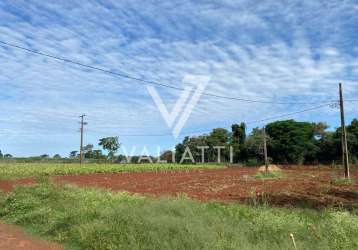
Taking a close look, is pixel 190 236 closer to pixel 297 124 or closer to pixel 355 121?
pixel 355 121

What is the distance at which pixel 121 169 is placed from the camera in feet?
159

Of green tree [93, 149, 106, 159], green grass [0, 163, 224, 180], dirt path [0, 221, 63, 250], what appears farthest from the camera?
green tree [93, 149, 106, 159]

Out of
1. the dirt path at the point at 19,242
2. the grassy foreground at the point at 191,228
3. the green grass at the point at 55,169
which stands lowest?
the dirt path at the point at 19,242

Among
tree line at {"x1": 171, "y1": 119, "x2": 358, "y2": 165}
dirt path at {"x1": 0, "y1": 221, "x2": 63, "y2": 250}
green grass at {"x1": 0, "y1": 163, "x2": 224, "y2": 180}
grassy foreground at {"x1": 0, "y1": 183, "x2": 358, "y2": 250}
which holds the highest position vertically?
tree line at {"x1": 171, "y1": 119, "x2": 358, "y2": 165}

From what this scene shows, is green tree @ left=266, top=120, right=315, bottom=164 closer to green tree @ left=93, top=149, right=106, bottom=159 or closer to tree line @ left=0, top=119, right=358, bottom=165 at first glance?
tree line @ left=0, top=119, right=358, bottom=165

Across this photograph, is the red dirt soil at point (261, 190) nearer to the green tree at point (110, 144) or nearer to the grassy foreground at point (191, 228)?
the grassy foreground at point (191, 228)

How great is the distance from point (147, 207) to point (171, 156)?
79025 millimetres

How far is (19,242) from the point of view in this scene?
9320mm

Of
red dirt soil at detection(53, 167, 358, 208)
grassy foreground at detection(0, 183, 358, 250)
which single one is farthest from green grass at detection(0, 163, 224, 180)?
grassy foreground at detection(0, 183, 358, 250)

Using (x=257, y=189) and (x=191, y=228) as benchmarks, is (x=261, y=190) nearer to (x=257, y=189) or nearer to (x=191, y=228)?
(x=257, y=189)

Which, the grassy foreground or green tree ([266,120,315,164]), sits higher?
green tree ([266,120,315,164])

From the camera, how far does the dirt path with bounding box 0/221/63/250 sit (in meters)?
8.70

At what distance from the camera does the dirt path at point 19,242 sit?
870 cm

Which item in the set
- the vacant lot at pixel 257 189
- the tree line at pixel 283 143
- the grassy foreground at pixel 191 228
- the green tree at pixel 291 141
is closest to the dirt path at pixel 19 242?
the grassy foreground at pixel 191 228
